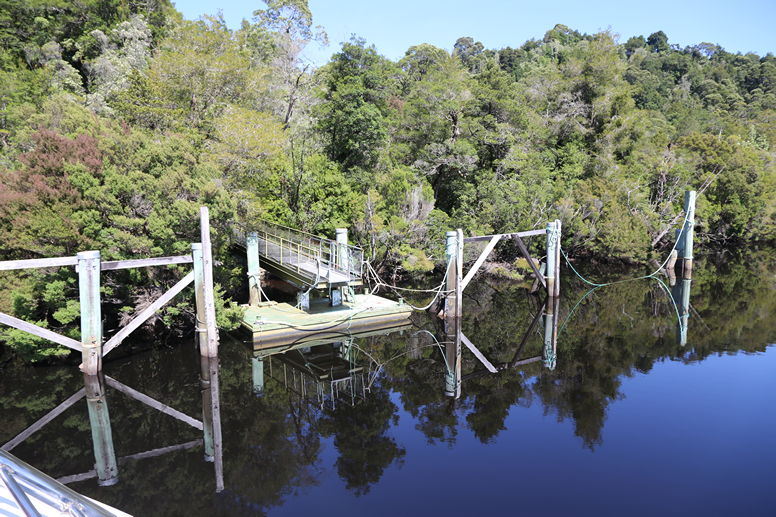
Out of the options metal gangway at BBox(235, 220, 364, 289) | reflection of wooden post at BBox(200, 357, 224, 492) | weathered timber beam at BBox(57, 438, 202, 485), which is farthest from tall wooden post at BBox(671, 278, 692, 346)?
weathered timber beam at BBox(57, 438, 202, 485)

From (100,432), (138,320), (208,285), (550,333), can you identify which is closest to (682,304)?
(550,333)

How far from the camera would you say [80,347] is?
11.6 m

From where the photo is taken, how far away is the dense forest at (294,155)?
44.6 ft

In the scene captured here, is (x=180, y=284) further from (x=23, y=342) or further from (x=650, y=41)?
(x=650, y=41)

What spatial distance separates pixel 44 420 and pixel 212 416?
3427mm

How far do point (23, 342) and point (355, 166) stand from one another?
15323 mm

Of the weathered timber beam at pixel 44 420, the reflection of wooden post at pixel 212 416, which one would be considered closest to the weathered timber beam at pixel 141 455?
the reflection of wooden post at pixel 212 416

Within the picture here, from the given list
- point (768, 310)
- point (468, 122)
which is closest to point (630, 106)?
point (468, 122)

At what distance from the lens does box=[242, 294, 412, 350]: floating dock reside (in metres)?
15.2

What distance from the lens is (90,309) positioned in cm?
1141

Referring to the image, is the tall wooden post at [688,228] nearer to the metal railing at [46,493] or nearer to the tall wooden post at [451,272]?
the tall wooden post at [451,272]

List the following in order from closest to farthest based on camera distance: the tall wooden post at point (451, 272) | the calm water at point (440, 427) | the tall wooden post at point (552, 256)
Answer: the calm water at point (440, 427) → the tall wooden post at point (451, 272) → the tall wooden post at point (552, 256)

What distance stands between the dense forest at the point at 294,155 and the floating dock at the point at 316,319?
131 cm

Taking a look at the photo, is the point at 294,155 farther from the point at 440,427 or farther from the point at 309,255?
the point at 440,427
